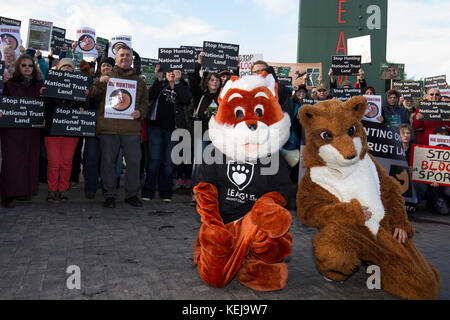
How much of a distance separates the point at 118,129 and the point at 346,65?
6.23 m

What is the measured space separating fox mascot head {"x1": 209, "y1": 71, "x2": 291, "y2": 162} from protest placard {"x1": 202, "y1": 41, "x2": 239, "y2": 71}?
4850 millimetres

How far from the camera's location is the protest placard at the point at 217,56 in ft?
25.7

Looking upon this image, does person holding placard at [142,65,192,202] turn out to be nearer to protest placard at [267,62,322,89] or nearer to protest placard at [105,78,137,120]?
protest placard at [105,78,137,120]

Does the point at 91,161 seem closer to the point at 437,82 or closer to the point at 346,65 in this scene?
the point at 346,65

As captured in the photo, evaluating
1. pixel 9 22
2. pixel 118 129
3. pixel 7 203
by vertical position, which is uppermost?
pixel 9 22

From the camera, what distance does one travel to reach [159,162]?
6707mm

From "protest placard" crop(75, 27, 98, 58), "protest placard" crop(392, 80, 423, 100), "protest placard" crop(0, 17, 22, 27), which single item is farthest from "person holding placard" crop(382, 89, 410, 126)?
"protest placard" crop(0, 17, 22, 27)

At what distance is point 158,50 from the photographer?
7207 mm

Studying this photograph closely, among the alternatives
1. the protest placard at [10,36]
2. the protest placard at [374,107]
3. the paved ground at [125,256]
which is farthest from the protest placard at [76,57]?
the protest placard at [374,107]

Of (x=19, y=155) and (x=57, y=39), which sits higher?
(x=57, y=39)

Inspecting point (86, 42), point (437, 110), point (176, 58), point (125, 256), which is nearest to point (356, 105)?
point (125, 256)

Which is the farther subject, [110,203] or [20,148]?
[110,203]
